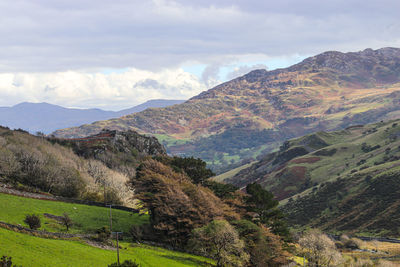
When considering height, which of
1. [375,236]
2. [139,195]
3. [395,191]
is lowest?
[375,236]

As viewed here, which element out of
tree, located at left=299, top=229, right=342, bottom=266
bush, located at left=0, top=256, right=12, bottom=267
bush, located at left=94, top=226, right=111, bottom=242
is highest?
bush, located at left=0, top=256, right=12, bottom=267

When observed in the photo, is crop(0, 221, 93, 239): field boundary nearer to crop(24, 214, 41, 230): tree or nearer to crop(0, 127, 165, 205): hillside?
crop(24, 214, 41, 230): tree

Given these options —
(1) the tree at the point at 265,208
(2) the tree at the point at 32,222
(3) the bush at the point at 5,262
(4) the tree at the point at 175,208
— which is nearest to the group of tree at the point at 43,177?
(4) the tree at the point at 175,208

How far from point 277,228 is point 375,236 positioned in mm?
78783

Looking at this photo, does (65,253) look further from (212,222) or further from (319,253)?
(319,253)

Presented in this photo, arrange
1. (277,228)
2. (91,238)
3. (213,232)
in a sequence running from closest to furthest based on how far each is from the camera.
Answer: (91,238)
(213,232)
(277,228)

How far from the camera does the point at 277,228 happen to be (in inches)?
3066

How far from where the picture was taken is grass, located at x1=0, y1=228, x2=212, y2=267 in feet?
115

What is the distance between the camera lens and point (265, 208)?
78750mm

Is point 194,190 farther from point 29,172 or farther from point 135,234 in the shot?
point 29,172

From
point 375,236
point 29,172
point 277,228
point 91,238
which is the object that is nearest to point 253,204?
point 277,228

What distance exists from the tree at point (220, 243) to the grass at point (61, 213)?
14.2 m

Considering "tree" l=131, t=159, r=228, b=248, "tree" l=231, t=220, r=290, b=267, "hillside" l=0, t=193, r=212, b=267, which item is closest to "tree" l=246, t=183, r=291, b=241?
"tree" l=131, t=159, r=228, b=248

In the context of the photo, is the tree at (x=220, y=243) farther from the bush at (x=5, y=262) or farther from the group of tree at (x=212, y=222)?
the bush at (x=5, y=262)
